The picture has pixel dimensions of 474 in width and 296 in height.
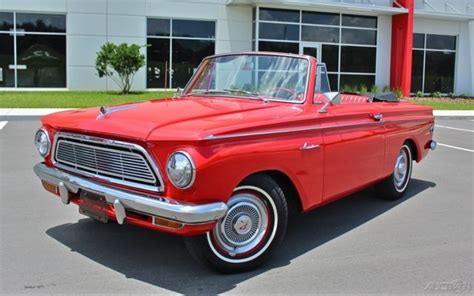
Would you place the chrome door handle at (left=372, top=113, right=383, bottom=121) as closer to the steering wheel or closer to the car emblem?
the steering wheel

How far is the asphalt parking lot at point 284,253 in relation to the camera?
4.04m

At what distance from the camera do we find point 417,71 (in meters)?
29.1

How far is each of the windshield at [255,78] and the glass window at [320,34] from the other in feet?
69.2

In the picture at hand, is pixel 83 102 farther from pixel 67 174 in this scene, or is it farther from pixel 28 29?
pixel 67 174

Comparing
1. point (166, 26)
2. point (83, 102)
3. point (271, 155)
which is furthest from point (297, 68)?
point (166, 26)

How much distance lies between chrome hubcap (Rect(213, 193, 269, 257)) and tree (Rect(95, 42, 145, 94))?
18.7m

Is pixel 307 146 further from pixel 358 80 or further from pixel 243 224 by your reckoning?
pixel 358 80

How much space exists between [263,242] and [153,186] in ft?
3.45

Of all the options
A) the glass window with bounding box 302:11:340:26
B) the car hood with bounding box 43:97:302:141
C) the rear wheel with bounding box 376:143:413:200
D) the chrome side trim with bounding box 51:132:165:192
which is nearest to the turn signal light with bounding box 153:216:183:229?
the chrome side trim with bounding box 51:132:165:192

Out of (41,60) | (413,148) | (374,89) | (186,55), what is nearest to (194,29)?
(186,55)

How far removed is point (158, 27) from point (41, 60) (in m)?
Answer: 5.22

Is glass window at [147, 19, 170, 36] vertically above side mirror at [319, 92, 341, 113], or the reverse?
glass window at [147, 19, 170, 36]

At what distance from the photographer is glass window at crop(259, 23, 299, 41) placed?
25045 millimetres

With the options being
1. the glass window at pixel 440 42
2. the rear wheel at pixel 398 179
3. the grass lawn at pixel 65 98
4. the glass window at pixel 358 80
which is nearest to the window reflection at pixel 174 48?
the grass lawn at pixel 65 98
